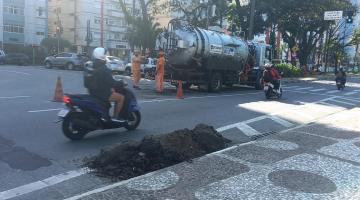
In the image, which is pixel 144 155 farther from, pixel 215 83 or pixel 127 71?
pixel 127 71

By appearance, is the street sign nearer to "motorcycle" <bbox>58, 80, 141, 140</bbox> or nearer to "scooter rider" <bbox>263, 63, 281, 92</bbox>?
"scooter rider" <bbox>263, 63, 281, 92</bbox>

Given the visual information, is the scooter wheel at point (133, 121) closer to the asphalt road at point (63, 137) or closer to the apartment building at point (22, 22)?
the asphalt road at point (63, 137)

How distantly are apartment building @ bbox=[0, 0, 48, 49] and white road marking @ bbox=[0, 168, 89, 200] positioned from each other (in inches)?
2456

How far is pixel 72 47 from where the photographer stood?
2810 inches

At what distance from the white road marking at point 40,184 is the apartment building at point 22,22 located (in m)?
62.4

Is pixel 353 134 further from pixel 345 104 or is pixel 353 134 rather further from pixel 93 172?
pixel 345 104

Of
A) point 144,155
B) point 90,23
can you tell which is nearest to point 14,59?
point 90,23

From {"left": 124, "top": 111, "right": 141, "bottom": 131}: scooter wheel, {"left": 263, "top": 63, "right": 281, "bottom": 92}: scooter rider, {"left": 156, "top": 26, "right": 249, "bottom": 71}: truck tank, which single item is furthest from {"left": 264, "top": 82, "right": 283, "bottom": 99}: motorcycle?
{"left": 124, "top": 111, "right": 141, "bottom": 131}: scooter wheel

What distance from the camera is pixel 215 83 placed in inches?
792

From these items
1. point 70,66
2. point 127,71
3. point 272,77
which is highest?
point 272,77

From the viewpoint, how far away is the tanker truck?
62.6 feet

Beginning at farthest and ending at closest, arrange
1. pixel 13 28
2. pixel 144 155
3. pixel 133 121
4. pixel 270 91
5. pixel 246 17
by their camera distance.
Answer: pixel 13 28, pixel 246 17, pixel 270 91, pixel 133 121, pixel 144 155

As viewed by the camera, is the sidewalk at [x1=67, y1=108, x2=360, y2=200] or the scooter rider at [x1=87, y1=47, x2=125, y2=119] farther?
the scooter rider at [x1=87, y1=47, x2=125, y2=119]

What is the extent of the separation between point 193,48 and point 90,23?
194 feet
